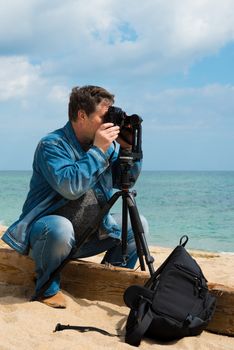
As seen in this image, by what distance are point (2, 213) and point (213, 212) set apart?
8.58 meters

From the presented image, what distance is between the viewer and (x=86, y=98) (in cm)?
333

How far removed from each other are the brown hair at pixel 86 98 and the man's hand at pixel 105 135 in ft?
0.62

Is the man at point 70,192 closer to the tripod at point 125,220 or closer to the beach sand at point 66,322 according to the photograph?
the tripod at point 125,220

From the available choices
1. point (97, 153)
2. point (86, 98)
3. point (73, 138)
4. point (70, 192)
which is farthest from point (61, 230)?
point (86, 98)

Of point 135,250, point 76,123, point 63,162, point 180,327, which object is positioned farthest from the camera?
point 135,250

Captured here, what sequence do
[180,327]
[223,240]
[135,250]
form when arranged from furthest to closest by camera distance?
[223,240] < [135,250] < [180,327]

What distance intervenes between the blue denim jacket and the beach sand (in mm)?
446

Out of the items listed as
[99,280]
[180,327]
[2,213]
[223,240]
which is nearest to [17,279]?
[99,280]

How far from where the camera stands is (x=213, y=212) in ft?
66.2

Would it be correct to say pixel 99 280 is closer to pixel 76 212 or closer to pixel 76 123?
pixel 76 212

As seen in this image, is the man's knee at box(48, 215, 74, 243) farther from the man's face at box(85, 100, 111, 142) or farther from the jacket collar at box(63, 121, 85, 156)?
the man's face at box(85, 100, 111, 142)

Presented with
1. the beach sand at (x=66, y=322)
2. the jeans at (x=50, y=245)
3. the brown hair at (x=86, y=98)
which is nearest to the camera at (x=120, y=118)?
the brown hair at (x=86, y=98)

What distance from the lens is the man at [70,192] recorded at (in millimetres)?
3160

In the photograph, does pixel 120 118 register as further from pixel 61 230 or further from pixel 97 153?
pixel 61 230
